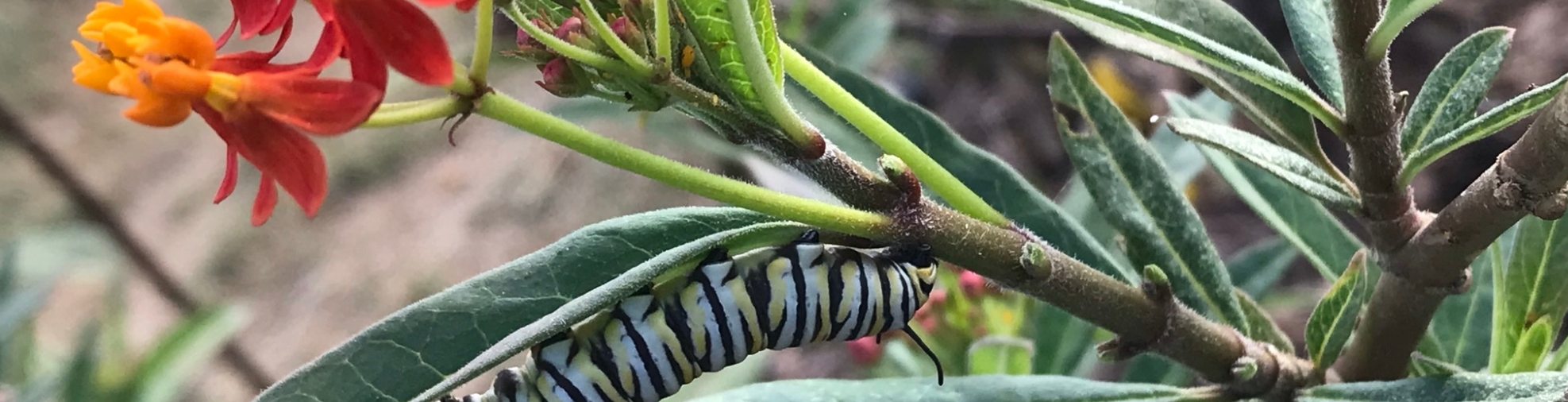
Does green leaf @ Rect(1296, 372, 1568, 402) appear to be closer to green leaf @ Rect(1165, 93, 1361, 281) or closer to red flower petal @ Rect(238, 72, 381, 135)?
green leaf @ Rect(1165, 93, 1361, 281)

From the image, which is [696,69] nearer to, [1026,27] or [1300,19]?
[1300,19]

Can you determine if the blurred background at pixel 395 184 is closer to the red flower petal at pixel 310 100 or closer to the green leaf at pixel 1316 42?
the green leaf at pixel 1316 42

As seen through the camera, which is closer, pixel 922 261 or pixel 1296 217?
pixel 922 261

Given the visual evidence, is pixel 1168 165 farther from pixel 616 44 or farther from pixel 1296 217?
pixel 616 44

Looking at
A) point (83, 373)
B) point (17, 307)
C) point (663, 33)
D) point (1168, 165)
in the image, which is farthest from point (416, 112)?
point (17, 307)

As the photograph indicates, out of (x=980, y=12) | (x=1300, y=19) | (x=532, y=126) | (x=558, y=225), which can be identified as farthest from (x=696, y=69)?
(x=558, y=225)

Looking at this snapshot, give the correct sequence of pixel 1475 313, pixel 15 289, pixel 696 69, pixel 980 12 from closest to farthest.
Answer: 1. pixel 696 69
2. pixel 1475 313
3. pixel 15 289
4. pixel 980 12

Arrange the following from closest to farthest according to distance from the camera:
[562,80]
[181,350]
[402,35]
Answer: [402,35], [562,80], [181,350]
